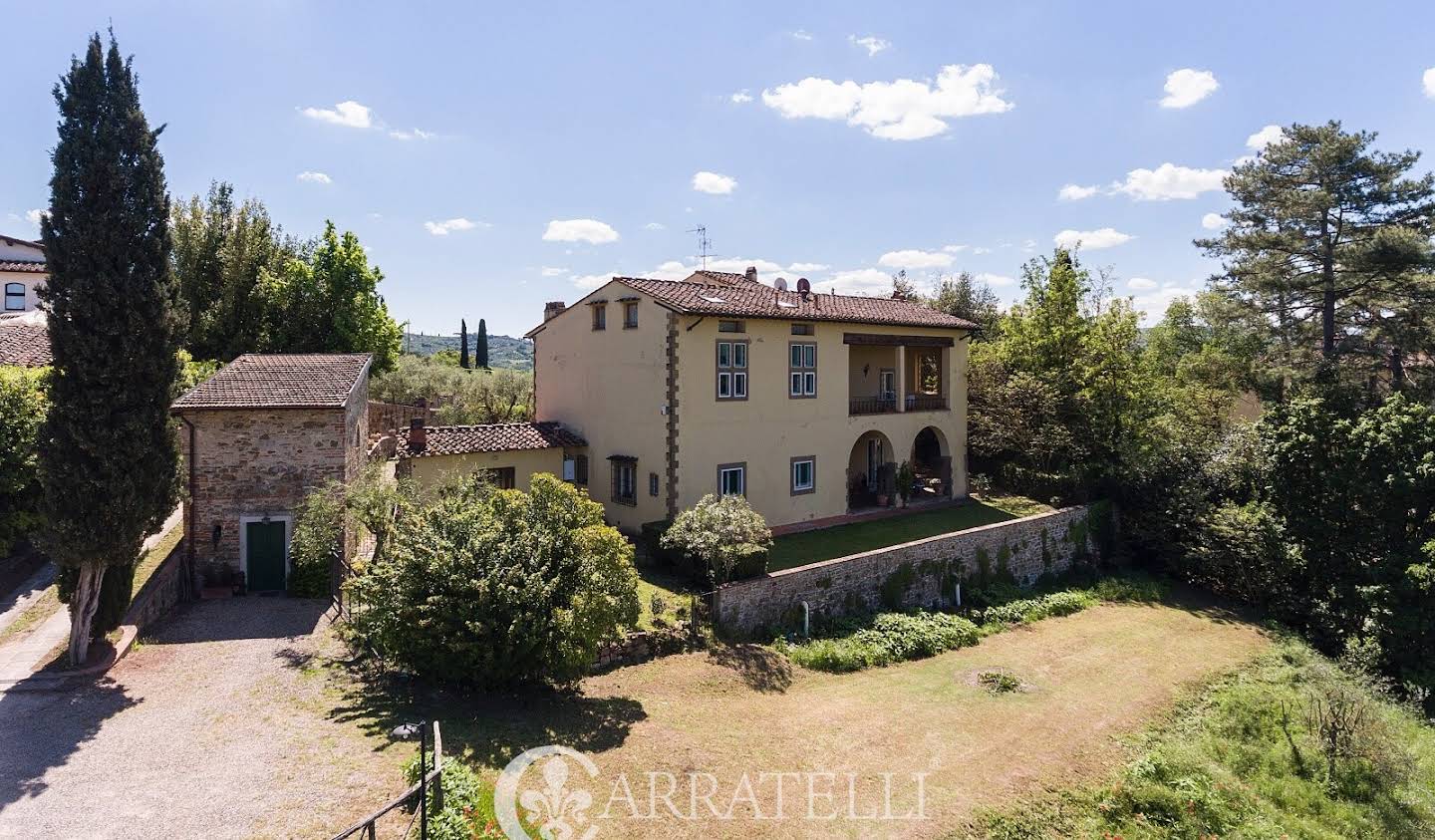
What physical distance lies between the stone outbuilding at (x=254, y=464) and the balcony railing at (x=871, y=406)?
680 inches

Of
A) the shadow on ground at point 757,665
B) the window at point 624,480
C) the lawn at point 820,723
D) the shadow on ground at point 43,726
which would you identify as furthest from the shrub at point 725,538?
the shadow on ground at point 43,726

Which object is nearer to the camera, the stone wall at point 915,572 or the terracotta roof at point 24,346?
the stone wall at point 915,572

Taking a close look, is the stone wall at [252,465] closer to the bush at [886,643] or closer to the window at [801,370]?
the bush at [886,643]

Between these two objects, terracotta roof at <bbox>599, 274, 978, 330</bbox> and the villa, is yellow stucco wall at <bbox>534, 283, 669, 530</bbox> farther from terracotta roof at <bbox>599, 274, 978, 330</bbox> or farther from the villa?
terracotta roof at <bbox>599, 274, 978, 330</bbox>

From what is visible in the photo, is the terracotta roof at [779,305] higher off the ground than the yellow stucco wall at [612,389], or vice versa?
the terracotta roof at [779,305]

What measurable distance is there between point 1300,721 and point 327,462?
2417cm

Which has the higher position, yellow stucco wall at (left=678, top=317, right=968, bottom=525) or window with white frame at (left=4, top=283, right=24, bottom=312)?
window with white frame at (left=4, top=283, right=24, bottom=312)

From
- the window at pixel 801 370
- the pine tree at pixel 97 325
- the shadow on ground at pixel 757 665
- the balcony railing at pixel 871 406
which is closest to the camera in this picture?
the pine tree at pixel 97 325

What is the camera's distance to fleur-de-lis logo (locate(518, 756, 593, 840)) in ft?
31.4

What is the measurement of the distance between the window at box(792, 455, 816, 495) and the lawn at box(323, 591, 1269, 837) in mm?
8223

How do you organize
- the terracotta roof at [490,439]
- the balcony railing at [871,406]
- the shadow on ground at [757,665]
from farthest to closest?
the balcony railing at [871,406]
the terracotta roof at [490,439]
the shadow on ground at [757,665]

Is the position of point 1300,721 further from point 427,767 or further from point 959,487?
point 427,767

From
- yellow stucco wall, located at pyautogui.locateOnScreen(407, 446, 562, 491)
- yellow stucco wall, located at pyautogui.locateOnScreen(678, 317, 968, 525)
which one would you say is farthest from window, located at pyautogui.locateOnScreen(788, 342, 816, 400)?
yellow stucco wall, located at pyautogui.locateOnScreen(407, 446, 562, 491)

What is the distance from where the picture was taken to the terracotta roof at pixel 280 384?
1814 centimetres
